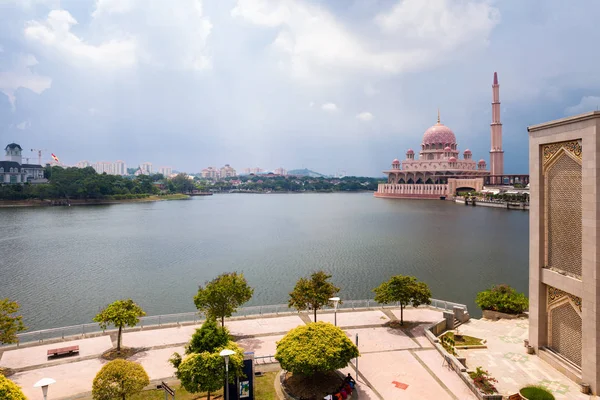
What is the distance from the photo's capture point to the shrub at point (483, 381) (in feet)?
37.4

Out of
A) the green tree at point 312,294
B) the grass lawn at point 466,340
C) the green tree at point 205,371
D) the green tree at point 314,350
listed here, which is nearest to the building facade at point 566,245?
the grass lawn at point 466,340

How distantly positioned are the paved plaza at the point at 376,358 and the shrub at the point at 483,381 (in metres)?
0.28

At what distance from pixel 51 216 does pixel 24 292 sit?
50172 mm

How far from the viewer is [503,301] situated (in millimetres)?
17969

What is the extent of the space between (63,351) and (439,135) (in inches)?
4027

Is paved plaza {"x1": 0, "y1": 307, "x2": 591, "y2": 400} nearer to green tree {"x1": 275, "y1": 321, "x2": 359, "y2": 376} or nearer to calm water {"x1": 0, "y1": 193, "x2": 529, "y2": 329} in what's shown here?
green tree {"x1": 275, "y1": 321, "x2": 359, "y2": 376}

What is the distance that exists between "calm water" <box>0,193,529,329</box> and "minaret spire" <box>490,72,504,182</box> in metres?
45.3

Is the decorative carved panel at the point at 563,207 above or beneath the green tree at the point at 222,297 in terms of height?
above

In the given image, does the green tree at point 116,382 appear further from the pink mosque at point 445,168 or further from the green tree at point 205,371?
the pink mosque at point 445,168

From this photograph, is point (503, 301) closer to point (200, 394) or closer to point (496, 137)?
point (200, 394)

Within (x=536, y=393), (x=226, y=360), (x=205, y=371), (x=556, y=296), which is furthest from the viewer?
(x=556, y=296)

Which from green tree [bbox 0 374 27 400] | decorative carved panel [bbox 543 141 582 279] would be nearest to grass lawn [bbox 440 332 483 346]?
decorative carved panel [bbox 543 141 582 279]

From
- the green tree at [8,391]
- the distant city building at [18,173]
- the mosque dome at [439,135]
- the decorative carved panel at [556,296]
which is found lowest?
the green tree at [8,391]

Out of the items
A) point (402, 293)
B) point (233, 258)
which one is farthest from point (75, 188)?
point (402, 293)
